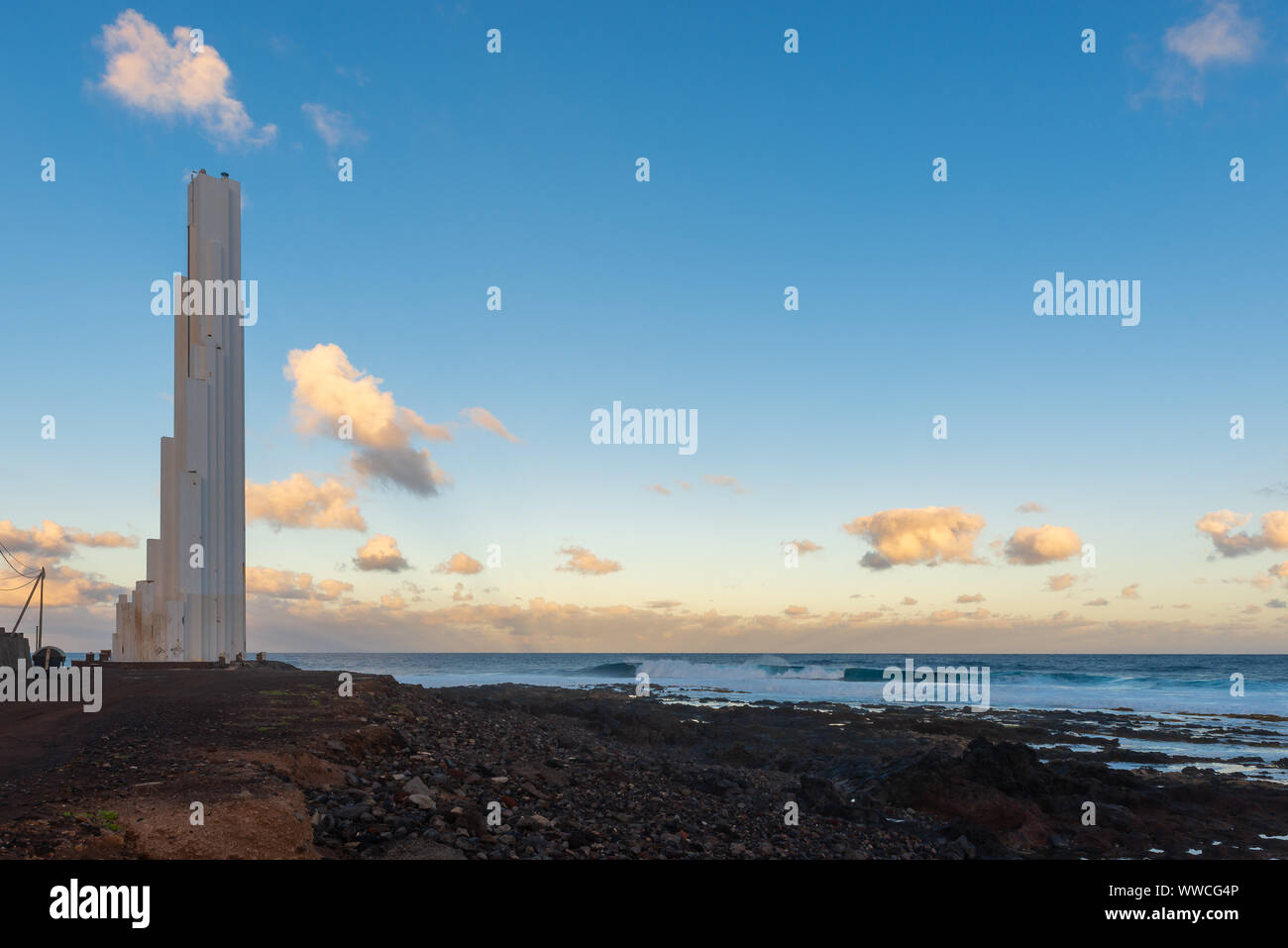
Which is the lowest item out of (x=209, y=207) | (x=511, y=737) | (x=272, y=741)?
(x=511, y=737)

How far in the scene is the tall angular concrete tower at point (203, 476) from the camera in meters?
37.2

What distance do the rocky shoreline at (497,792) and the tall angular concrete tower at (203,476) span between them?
38.1 ft

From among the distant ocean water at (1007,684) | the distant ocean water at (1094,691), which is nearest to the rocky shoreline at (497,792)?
the distant ocean water at (1094,691)

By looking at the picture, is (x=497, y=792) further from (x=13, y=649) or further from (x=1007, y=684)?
(x=1007, y=684)

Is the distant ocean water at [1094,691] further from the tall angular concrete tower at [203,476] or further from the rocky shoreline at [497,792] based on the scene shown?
the tall angular concrete tower at [203,476]

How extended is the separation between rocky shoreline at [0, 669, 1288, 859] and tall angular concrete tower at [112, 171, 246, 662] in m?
11.6

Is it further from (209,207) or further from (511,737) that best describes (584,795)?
(209,207)

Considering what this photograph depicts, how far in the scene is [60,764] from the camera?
1244 centimetres

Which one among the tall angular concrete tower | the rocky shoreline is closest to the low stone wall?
the rocky shoreline

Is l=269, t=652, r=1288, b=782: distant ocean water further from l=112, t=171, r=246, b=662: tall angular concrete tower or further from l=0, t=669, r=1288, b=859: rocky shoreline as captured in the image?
l=112, t=171, r=246, b=662: tall angular concrete tower
